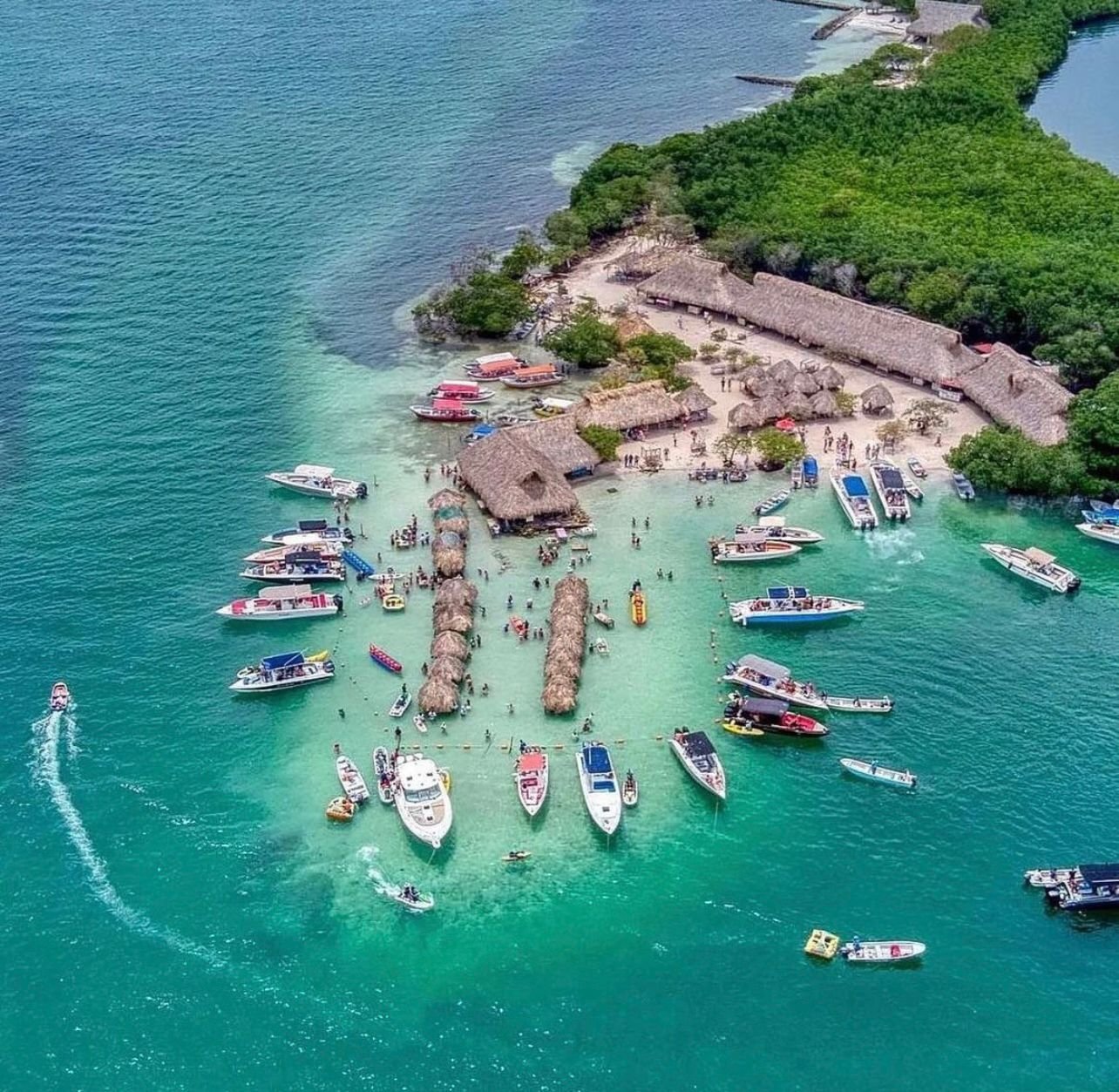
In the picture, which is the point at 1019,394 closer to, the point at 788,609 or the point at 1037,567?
the point at 1037,567

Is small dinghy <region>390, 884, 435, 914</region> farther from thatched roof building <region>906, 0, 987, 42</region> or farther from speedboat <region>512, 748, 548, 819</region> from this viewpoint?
thatched roof building <region>906, 0, 987, 42</region>

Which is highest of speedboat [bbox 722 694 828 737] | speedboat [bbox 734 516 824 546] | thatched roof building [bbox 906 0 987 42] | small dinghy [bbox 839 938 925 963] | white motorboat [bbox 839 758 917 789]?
thatched roof building [bbox 906 0 987 42]

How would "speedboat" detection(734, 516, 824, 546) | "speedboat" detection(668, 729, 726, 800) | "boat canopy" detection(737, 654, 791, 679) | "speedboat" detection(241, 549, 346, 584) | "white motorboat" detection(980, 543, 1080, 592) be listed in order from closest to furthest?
"speedboat" detection(668, 729, 726, 800) < "boat canopy" detection(737, 654, 791, 679) < "white motorboat" detection(980, 543, 1080, 592) < "speedboat" detection(241, 549, 346, 584) < "speedboat" detection(734, 516, 824, 546)

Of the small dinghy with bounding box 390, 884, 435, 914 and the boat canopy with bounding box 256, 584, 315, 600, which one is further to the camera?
the boat canopy with bounding box 256, 584, 315, 600

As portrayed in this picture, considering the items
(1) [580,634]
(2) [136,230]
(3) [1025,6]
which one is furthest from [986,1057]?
(3) [1025,6]

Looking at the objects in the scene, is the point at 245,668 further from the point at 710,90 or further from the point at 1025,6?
the point at 1025,6

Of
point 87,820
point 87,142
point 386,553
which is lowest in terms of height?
point 87,820

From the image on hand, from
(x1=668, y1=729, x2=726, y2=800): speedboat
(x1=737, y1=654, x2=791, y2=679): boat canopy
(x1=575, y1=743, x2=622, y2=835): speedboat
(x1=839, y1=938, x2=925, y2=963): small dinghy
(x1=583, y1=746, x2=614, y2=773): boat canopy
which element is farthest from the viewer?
(x1=737, y1=654, x2=791, y2=679): boat canopy

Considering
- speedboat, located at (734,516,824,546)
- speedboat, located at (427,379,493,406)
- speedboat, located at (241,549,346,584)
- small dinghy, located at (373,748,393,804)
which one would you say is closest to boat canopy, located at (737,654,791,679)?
speedboat, located at (734,516,824,546)
